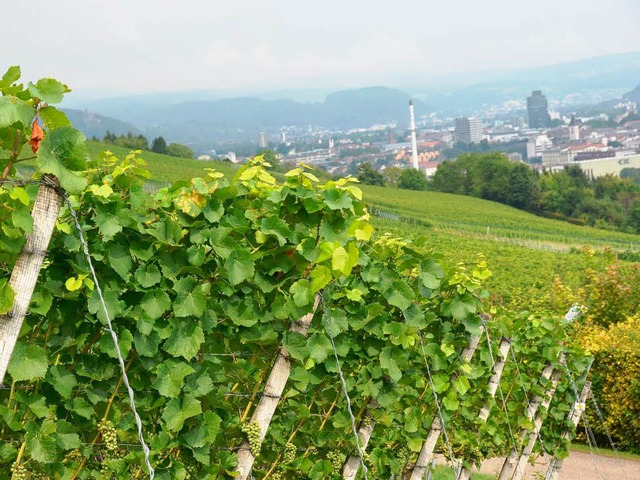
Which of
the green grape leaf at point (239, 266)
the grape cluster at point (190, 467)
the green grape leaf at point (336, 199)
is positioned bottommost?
the grape cluster at point (190, 467)

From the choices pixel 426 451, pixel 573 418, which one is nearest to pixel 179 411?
pixel 426 451

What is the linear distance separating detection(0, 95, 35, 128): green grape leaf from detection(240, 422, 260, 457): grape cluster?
1.59 m

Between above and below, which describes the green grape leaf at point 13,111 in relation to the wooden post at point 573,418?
above

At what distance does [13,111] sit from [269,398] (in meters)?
1.66

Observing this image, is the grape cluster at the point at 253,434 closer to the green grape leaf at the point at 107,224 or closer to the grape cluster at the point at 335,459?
the grape cluster at the point at 335,459

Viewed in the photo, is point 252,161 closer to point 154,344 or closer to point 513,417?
point 154,344

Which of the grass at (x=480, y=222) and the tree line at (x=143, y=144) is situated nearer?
the grass at (x=480, y=222)

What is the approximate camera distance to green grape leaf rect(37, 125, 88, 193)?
2303 millimetres

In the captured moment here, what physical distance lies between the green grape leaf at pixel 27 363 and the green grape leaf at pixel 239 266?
75 cm

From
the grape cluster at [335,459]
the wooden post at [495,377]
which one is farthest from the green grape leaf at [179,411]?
the wooden post at [495,377]

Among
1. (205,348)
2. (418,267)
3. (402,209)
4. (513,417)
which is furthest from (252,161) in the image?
(402,209)

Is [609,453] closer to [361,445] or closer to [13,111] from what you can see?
[361,445]

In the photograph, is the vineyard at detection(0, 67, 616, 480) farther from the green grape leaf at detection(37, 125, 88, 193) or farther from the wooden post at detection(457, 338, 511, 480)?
the wooden post at detection(457, 338, 511, 480)

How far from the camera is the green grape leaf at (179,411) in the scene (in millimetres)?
3119
